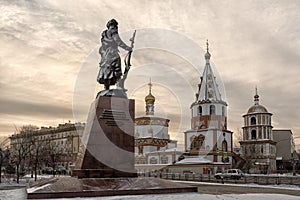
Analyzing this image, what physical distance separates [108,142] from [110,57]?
4.03 metres

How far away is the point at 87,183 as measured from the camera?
1338 centimetres

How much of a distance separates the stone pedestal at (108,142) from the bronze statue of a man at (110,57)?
1078 mm

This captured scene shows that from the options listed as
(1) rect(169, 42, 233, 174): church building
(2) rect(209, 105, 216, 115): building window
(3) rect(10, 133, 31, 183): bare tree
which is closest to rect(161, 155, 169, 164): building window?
(1) rect(169, 42, 233, 174): church building

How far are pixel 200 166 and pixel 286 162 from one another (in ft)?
90.8

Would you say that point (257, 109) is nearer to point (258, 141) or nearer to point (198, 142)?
point (258, 141)

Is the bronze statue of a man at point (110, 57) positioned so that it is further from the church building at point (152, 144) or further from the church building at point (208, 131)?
the church building at point (152, 144)

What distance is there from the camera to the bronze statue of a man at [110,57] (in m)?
16.9

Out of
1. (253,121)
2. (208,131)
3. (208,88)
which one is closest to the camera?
(208,131)

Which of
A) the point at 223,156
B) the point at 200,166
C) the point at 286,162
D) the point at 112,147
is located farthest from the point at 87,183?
the point at 286,162

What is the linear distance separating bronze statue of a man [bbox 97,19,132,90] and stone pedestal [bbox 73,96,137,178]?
1078 millimetres

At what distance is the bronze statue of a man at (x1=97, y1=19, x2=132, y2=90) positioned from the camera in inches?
666

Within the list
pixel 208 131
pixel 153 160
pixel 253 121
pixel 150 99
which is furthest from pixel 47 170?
pixel 253 121

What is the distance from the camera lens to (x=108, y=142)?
15.3 metres

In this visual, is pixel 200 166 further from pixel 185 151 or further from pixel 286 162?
pixel 286 162
